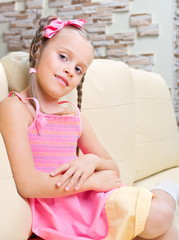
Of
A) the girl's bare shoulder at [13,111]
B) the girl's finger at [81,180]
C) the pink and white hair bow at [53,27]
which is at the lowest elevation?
the girl's finger at [81,180]

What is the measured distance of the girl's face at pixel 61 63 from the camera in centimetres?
112

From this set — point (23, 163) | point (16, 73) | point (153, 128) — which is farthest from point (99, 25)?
point (23, 163)

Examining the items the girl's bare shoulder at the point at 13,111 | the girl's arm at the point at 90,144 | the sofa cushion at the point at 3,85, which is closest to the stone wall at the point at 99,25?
the girl's arm at the point at 90,144

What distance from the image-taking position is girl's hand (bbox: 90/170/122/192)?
1.05 m

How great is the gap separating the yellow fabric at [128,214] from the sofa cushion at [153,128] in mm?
757

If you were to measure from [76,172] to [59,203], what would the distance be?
106 millimetres

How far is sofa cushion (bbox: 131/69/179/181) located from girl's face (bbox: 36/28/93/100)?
70 centimetres

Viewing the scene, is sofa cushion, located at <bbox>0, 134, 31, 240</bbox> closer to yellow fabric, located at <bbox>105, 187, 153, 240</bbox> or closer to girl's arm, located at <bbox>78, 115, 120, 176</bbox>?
yellow fabric, located at <bbox>105, 187, 153, 240</bbox>

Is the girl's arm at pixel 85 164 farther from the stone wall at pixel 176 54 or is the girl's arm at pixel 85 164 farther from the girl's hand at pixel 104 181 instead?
the stone wall at pixel 176 54

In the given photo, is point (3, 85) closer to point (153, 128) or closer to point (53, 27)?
point (53, 27)

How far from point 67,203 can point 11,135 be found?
9.8 inches

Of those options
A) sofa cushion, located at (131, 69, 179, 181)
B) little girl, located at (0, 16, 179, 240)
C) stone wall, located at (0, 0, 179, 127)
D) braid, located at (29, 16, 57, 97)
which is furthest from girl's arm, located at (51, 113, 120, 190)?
stone wall, located at (0, 0, 179, 127)

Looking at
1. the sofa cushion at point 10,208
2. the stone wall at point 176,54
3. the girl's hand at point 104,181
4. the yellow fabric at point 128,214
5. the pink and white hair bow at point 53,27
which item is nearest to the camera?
the sofa cushion at point 10,208

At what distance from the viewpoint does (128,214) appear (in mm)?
940
